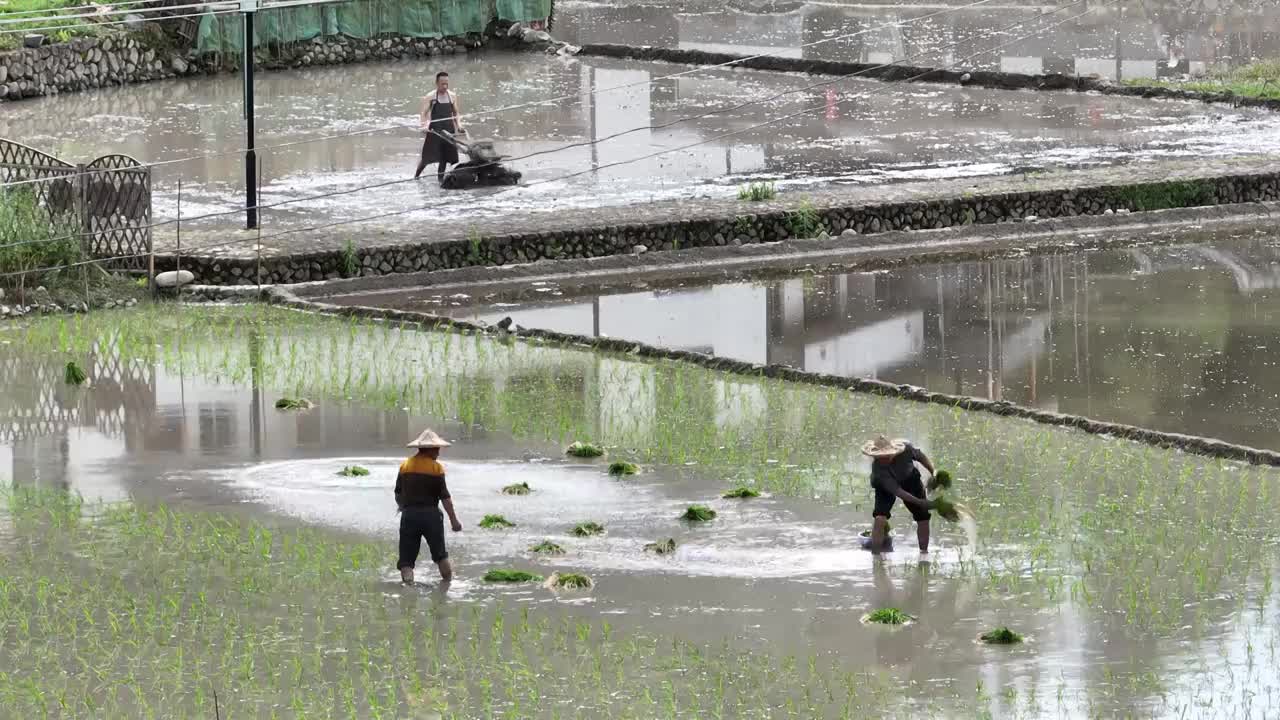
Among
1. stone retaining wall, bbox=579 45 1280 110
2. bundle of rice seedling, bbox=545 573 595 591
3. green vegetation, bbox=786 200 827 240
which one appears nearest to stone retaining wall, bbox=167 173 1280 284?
green vegetation, bbox=786 200 827 240

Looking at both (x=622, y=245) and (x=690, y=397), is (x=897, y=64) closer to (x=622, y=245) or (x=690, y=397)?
(x=622, y=245)

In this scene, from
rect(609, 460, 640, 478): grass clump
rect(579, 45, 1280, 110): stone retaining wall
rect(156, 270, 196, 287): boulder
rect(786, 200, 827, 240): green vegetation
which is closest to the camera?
rect(609, 460, 640, 478): grass clump

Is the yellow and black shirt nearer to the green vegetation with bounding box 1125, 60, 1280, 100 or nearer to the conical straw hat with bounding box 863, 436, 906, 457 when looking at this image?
the conical straw hat with bounding box 863, 436, 906, 457

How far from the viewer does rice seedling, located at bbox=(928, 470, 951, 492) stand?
44.1 ft

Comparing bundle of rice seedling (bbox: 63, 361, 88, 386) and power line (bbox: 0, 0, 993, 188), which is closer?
bundle of rice seedling (bbox: 63, 361, 88, 386)

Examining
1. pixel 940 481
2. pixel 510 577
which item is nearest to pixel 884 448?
pixel 940 481

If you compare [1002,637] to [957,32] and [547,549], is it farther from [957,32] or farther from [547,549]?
[957,32]

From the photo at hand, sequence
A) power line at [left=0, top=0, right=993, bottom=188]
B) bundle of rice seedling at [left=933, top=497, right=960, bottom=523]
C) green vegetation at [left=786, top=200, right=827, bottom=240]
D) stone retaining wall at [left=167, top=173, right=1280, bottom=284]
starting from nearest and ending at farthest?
bundle of rice seedling at [left=933, top=497, right=960, bottom=523]
stone retaining wall at [left=167, top=173, right=1280, bottom=284]
green vegetation at [left=786, top=200, right=827, bottom=240]
power line at [left=0, top=0, right=993, bottom=188]

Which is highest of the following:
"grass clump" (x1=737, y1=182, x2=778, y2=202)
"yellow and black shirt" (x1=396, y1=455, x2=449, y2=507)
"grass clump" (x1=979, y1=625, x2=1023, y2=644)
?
"grass clump" (x1=737, y1=182, x2=778, y2=202)

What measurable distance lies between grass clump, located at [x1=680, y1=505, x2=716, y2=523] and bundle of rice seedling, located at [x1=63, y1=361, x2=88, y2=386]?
5.98m

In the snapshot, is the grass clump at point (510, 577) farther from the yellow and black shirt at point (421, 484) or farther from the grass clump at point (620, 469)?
the grass clump at point (620, 469)

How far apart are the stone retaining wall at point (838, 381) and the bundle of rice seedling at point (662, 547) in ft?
14.8

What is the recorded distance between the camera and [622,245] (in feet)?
75.8

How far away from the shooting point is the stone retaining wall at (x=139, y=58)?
32.3m
